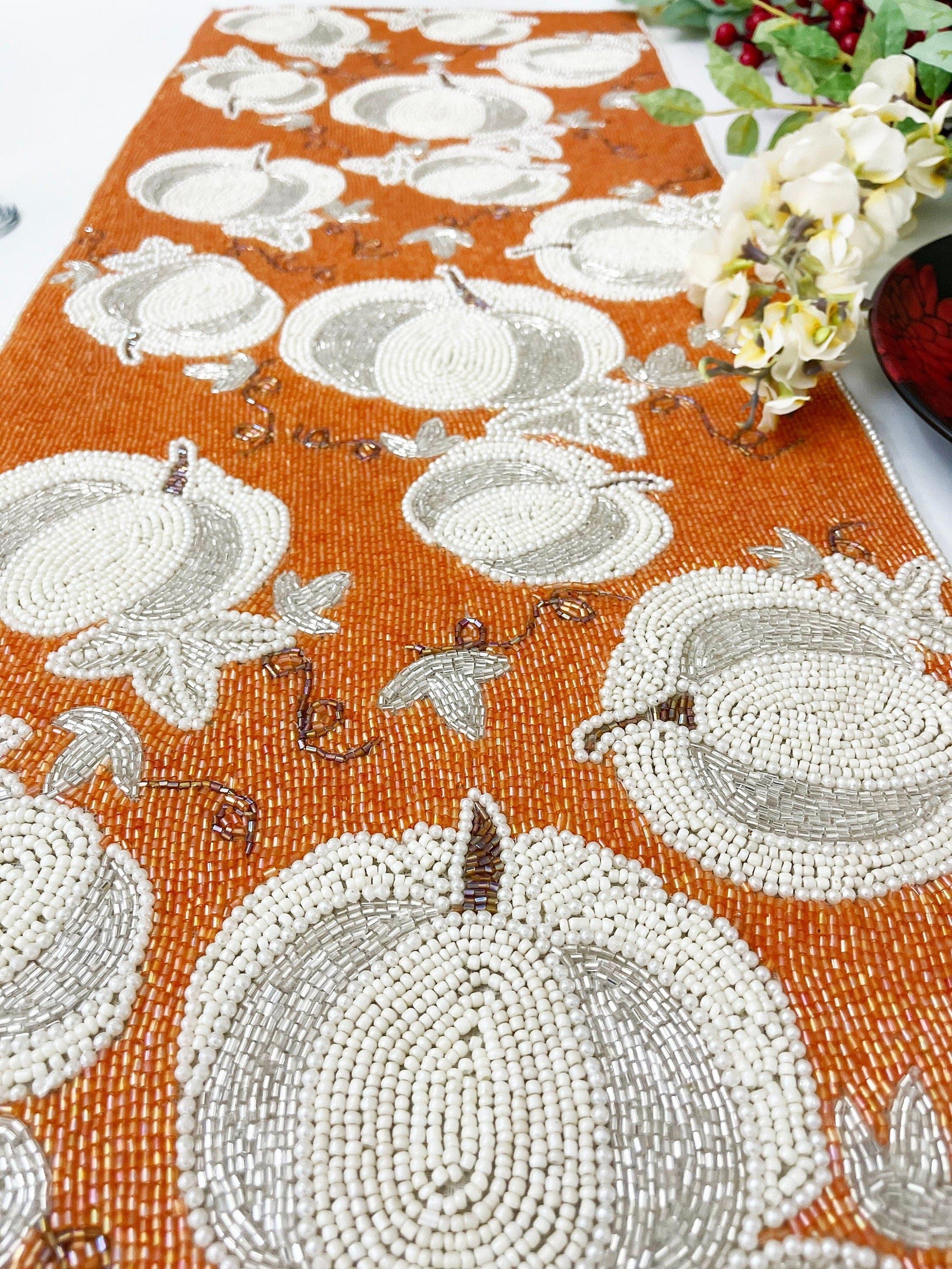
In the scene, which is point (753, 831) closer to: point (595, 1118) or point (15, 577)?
point (595, 1118)

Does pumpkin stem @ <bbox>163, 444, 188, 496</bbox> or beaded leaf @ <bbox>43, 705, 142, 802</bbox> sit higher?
pumpkin stem @ <bbox>163, 444, 188, 496</bbox>

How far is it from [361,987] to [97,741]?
125mm

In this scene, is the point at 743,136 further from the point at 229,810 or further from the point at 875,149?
the point at 229,810

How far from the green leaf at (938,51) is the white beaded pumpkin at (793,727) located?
26cm

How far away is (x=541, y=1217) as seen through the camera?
0.74 feet

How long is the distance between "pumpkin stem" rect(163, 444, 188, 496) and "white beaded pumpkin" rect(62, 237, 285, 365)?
87mm

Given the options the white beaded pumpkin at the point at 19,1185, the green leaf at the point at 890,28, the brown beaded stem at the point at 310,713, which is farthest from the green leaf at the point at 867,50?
the white beaded pumpkin at the point at 19,1185

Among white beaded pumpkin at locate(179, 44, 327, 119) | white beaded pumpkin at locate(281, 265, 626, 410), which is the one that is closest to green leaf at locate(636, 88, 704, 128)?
white beaded pumpkin at locate(281, 265, 626, 410)

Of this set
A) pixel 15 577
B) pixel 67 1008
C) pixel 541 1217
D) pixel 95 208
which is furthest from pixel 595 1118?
pixel 95 208

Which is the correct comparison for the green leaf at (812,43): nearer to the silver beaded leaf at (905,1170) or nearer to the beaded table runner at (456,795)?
the beaded table runner at (456,795)

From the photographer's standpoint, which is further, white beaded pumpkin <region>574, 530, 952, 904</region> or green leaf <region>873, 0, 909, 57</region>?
green leaf <region>873, 0, 909, 57</region>

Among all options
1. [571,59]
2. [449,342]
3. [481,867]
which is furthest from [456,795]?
[571,59]

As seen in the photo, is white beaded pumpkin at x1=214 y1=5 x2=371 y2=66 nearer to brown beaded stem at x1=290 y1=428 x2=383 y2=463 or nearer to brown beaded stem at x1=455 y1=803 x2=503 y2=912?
brown beaded stem at x1=290 y1=428 x2=383 y2=463

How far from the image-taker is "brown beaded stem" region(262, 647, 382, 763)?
0.32 metres
